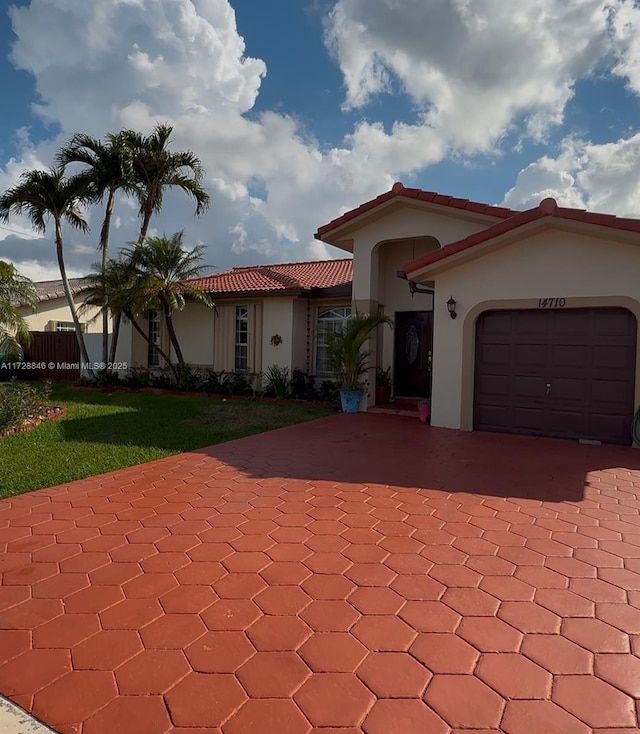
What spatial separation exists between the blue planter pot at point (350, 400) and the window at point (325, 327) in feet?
10.3

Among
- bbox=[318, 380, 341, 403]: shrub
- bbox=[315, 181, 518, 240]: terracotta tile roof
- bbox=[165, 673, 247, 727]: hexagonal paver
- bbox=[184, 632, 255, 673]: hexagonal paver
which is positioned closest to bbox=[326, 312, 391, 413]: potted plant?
bbox=[318, 380, 341, 403]: shrub

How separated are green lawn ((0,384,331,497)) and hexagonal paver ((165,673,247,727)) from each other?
4682 millimetres

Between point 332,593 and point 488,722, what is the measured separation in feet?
4.80

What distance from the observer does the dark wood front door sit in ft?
47.0

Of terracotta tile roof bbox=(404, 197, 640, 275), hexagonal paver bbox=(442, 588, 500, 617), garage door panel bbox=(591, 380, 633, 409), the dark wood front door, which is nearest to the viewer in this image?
hexagonal paver bbox=(442, 588, 500, 617)

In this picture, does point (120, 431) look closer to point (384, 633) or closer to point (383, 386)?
point (383, 386)

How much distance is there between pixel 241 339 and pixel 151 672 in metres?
15.7

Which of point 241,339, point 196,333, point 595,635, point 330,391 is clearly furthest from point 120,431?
point 196,333

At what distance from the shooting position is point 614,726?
233cm

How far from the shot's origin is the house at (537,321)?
30.1 ft

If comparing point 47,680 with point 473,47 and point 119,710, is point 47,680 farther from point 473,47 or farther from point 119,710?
point 473,47

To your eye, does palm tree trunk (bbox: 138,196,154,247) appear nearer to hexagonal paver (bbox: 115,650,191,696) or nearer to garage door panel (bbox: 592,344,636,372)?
garage door panel (bbox: 592,344,636,372)

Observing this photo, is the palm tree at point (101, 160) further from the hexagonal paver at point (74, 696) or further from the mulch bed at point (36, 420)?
the hexagonal paver at point (74, 696)

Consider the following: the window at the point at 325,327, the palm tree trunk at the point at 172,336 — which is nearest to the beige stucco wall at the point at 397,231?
the window at the point at 325,327
